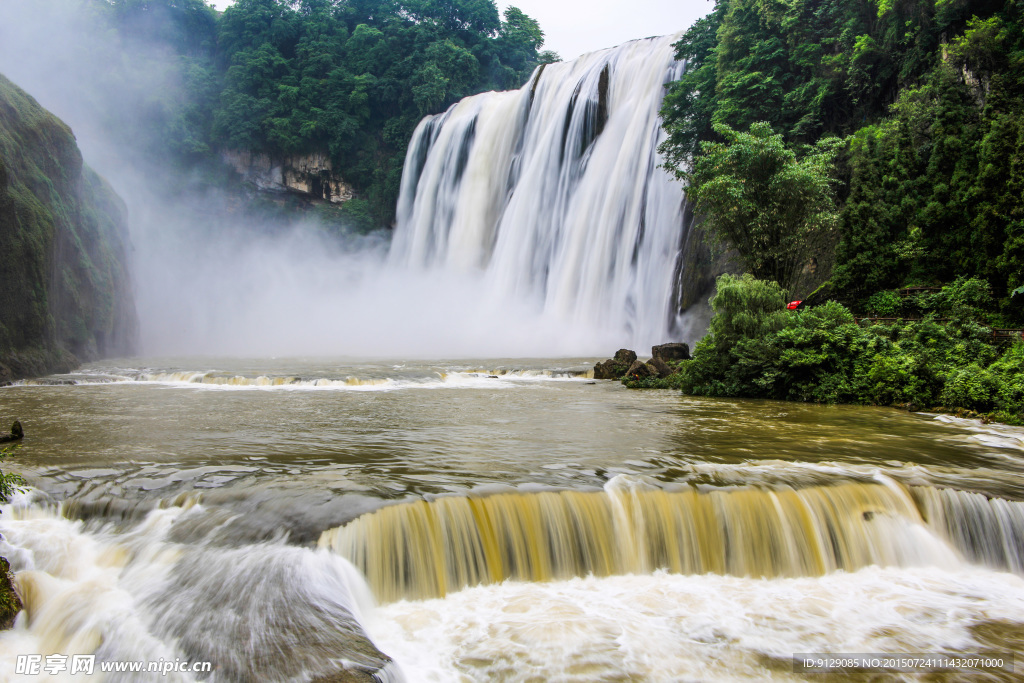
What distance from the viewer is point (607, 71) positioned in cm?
2995

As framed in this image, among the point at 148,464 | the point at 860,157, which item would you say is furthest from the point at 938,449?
the point at 860,157

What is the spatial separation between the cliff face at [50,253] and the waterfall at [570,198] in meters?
17.0

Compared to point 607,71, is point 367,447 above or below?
below

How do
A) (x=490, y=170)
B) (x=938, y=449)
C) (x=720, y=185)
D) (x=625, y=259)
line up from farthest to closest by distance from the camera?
(x=490, y=170) < (x=625, y=259) < (x=720, y=185) < (x=938, y=449)

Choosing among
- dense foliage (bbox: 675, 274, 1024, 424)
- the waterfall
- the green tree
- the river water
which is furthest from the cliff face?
the green tree

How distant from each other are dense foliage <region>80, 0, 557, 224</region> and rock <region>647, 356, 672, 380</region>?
113 feet

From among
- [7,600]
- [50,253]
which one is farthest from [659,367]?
[50,253]

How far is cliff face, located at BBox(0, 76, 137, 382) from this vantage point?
1631 centimetres

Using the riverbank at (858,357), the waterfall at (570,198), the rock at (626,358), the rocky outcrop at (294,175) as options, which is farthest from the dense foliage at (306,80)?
the riverbank at (858,357)

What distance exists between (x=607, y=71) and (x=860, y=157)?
50.2ft

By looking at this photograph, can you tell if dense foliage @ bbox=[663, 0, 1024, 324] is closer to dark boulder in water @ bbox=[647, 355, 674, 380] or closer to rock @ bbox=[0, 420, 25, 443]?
dark boulder in water @ bbox=[647, 355, 674, 380]

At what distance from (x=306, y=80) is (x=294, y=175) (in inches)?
287

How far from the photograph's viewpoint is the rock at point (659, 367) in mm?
16297

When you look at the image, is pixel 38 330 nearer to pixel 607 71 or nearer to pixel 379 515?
pixel 379 515
